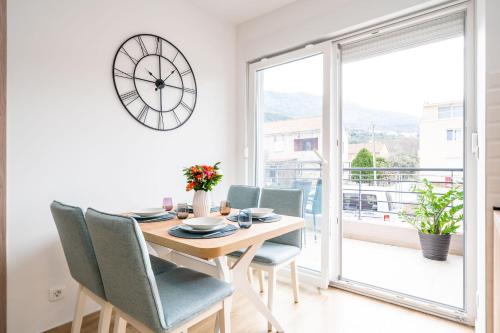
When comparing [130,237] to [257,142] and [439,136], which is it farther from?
[439,136]

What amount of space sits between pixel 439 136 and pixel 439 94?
1.50 feet

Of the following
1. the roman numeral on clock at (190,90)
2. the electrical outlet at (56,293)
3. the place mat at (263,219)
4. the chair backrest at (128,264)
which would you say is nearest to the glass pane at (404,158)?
the place mat at (263,219)

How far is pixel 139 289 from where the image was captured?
1.10 m

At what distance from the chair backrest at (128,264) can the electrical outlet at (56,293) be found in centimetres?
103

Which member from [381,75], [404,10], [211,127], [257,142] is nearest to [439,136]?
[381,75]

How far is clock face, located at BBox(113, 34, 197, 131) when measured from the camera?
2.24m

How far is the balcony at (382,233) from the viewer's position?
8.56ft

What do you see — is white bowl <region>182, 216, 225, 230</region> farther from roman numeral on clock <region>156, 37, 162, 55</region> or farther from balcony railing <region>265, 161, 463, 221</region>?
roman numeral on clock <region>156, 37, 162, 55</region>

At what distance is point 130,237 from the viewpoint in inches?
41.6

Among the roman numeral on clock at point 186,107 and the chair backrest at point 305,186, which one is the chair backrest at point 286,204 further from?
the roman numeral on clock at point 186,107

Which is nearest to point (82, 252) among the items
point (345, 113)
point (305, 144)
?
point (305, 144)

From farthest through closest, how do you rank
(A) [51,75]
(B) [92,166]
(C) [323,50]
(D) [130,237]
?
(C) [323,50]
(B) [92,166]
(A) [51,75]
(D) [130,237]

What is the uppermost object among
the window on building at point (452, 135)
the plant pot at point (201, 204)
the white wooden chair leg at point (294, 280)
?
the window on building at point (452, 135)

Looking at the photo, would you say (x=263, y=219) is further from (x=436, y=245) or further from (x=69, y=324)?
(x=436, y=245)
